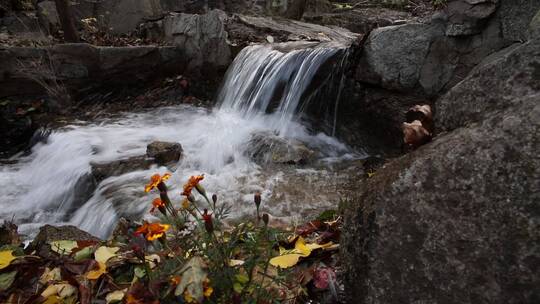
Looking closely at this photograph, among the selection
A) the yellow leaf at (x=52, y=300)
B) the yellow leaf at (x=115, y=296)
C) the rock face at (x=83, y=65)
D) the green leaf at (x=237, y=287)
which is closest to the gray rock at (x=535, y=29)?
the green leaf at (x=237, y=287)

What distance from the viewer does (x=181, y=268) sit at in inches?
50.4

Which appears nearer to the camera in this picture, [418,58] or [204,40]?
[418,58]

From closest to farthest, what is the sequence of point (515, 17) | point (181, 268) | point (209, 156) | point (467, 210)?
point (467, 210) < point (181, 268) < point (515, 17) < point (209, 156)

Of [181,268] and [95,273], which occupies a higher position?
[181,268]

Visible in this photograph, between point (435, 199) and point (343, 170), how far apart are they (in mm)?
3235

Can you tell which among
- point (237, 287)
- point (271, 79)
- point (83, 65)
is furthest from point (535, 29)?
point (83, 65)

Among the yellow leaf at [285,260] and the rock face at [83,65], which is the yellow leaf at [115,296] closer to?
the yellow leaf at [285,260]

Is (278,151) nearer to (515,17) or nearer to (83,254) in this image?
(515,17)

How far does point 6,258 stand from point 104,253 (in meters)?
0.37

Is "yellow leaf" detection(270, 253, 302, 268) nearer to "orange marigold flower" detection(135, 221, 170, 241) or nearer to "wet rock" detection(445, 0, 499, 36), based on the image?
"orange marigold flower" detection(135, 221, 170, 241)

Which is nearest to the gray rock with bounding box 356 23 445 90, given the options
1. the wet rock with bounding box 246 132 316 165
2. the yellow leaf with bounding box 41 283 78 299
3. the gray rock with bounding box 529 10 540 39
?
the wet rock with bounding box 246 132 316 165

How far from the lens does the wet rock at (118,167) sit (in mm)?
4508

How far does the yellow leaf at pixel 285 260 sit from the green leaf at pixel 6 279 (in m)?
1.05

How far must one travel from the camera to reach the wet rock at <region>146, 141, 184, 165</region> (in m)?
4.70
